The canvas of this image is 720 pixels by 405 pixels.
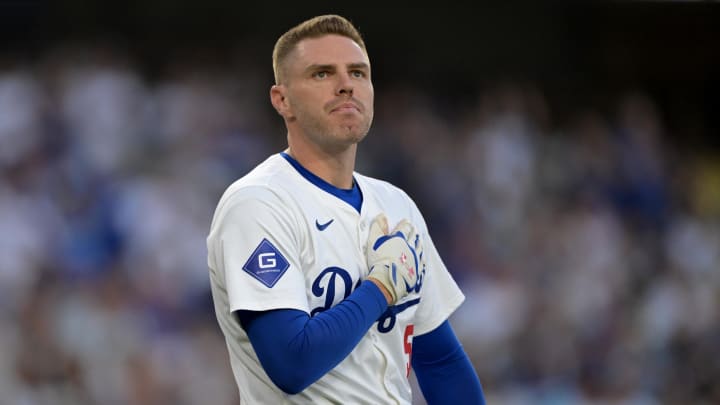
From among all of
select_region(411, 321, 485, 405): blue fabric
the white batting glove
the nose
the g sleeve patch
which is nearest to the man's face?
the nose

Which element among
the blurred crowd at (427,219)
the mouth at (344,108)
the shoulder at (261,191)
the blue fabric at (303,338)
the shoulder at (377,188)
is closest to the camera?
the blue fabric at (303,338)

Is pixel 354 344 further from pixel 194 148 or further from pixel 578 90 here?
pixel 578 90

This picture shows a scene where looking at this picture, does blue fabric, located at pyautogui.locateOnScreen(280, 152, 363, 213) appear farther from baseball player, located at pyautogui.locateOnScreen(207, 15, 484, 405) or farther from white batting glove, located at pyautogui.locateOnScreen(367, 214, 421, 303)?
white batting glove, located at pyautogui.locateOnScreen(367, 214, 421, 303)

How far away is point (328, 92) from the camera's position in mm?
2445

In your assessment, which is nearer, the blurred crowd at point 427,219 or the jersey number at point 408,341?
the jersey number at point 408,341

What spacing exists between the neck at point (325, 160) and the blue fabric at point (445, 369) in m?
0.53

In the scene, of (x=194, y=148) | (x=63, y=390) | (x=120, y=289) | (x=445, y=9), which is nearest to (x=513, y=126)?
(x=445, y=9)

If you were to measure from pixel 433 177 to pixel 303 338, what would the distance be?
17.4ft

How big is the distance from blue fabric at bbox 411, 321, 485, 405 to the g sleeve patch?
63 cm

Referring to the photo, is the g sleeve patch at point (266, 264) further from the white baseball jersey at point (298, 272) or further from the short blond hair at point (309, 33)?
the short blond hair at point (309, 33)

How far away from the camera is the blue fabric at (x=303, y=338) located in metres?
2.09

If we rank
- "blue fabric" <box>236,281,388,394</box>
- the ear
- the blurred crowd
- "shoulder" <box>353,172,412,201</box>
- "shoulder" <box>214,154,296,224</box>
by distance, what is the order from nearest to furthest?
"blue fabric" <box>236,281,388,394</box>, "shoulder" <box>214,154,296,224</box>, the ear, "shoulder" <box>353,172,412,201</box>, the blurred crowd

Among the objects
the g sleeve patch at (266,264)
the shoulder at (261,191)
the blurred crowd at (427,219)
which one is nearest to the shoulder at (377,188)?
the shoulder at (261,191)

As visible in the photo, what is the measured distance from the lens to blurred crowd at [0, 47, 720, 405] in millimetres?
5766
